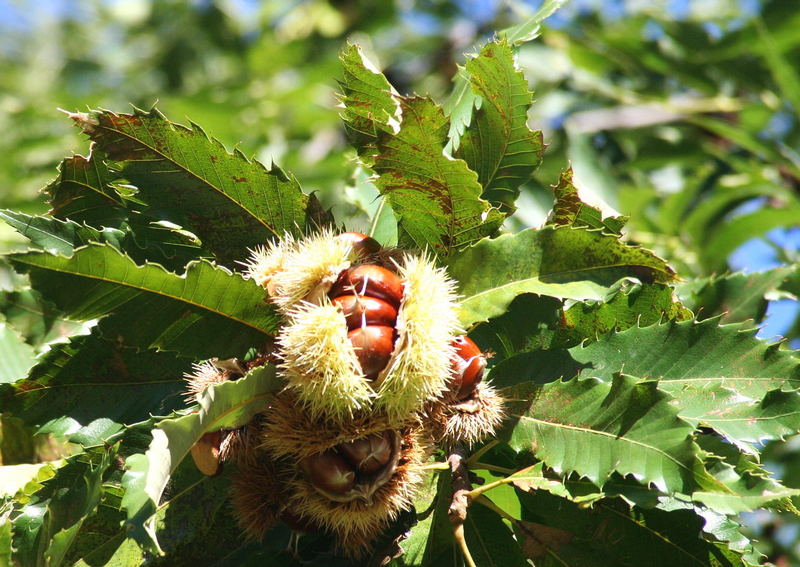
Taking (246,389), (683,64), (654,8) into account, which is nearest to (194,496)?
(246,389)

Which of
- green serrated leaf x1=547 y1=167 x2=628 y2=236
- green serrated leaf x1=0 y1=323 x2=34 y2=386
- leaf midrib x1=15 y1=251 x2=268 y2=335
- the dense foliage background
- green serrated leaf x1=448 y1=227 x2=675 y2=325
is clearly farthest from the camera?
the dense foliage background

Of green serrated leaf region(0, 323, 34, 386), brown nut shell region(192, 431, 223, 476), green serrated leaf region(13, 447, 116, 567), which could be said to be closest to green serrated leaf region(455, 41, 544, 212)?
brown nut shell region(192, 431, 223, 476)

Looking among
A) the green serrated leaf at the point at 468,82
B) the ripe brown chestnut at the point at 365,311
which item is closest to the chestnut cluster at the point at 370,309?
the ripe brown chestnut at the point at 365,311

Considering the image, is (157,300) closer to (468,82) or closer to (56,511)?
(56,511)

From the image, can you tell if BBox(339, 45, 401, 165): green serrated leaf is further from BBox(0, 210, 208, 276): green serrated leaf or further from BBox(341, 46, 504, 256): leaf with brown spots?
BBox(0, 210, 208, 276): green serrated leaf

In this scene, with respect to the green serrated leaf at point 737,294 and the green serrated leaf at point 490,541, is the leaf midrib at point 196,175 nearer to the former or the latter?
the green serrated leaf at point 490,541
